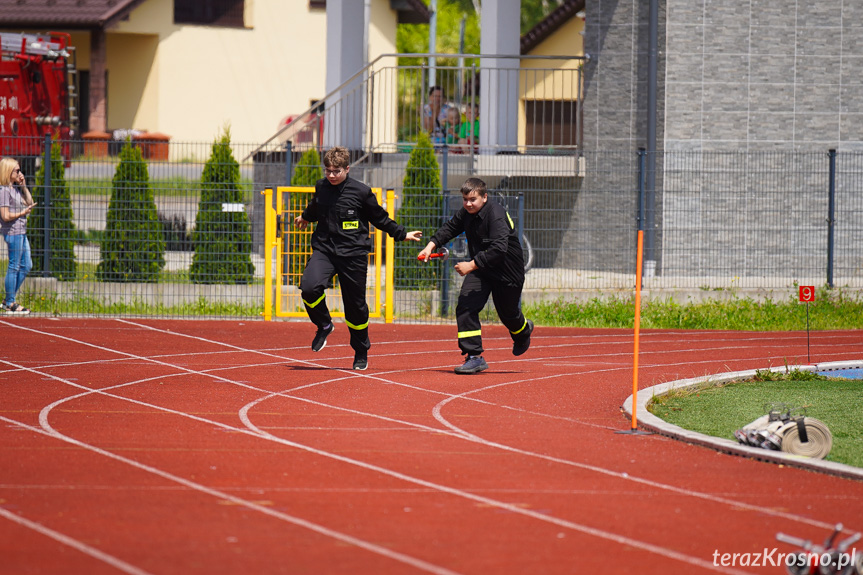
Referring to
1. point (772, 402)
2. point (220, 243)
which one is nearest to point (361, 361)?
point (772, 402)

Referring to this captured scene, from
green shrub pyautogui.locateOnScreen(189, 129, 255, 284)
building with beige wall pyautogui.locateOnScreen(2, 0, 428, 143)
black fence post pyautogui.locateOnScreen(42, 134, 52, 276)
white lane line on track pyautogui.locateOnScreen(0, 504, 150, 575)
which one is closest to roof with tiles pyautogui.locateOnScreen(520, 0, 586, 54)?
building with beige wall pyautogui.locateOnScreen(2, 0, 428, 143)

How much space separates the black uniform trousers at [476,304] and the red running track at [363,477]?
42 centimetres

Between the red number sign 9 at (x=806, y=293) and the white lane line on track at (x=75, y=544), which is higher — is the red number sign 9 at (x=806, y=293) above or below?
above

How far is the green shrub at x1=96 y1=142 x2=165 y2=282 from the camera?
1759cm

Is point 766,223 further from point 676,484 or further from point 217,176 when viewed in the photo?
point 676,484

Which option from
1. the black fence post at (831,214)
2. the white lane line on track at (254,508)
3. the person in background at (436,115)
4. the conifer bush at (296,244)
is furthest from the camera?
the person in background at (436,115)

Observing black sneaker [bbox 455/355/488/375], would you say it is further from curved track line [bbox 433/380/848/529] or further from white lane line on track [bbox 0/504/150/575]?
white lane line on track [bbox 0/504/150/575]

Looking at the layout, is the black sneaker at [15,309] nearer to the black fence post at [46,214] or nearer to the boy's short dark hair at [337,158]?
the black fence post at [46,214]

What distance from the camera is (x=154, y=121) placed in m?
47.0

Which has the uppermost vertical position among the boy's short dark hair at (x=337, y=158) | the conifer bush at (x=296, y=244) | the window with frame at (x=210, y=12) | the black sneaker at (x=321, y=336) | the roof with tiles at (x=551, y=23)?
the window with frame at (x=210, y=12)

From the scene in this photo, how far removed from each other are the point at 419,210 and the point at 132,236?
4.34 meters

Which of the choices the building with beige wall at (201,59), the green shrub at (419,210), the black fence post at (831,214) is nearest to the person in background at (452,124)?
the green shrub at (419,210)

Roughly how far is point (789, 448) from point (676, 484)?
49.8 inches

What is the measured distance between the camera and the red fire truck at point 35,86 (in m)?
26.0
